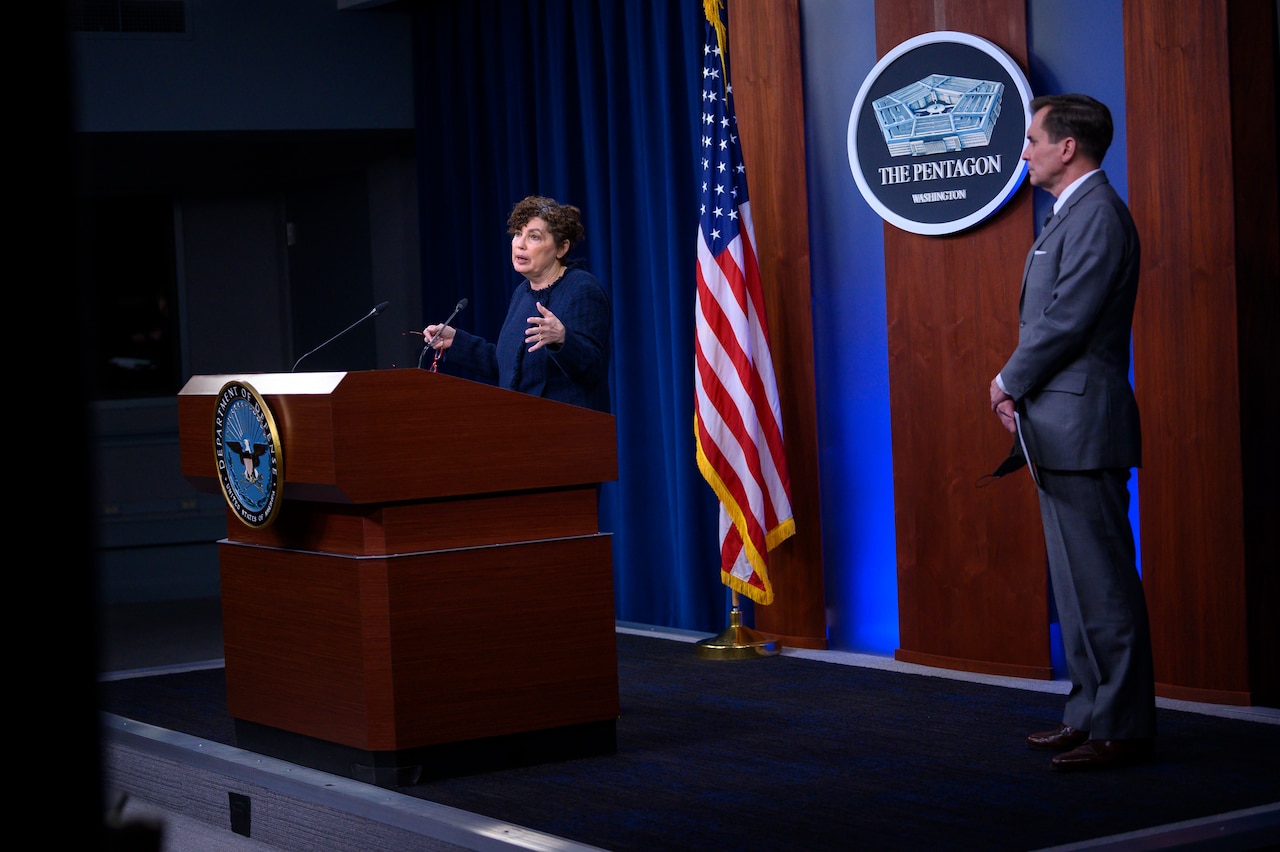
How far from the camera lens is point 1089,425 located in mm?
3125

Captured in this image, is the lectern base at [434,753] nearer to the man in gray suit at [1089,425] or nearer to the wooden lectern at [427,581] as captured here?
the wooden lectern at [427,581]

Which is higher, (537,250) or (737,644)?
(537,250)

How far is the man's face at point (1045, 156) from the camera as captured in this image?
3.22 m

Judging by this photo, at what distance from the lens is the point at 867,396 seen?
4.88m

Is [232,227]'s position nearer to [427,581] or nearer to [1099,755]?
[427,581]

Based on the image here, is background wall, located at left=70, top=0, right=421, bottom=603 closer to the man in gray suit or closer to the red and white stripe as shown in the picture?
the red and white stripe

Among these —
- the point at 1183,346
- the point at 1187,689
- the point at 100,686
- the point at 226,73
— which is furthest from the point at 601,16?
the point at 100,686

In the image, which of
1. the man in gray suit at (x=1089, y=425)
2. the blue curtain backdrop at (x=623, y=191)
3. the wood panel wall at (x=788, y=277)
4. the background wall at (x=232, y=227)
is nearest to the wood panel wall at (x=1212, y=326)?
the man in gray suit at (x=1089, y=425)

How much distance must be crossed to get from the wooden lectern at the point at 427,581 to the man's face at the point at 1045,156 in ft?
3.63

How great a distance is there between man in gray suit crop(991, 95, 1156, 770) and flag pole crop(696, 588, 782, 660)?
173 cm

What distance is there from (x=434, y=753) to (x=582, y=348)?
1.13 meters

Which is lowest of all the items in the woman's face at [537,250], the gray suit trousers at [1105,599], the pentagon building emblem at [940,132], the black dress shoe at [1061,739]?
the black dress shoe at [1061,739]

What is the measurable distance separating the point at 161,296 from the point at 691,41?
3.53 meters

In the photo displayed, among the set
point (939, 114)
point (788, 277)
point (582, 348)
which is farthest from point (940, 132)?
point (582, 348)
